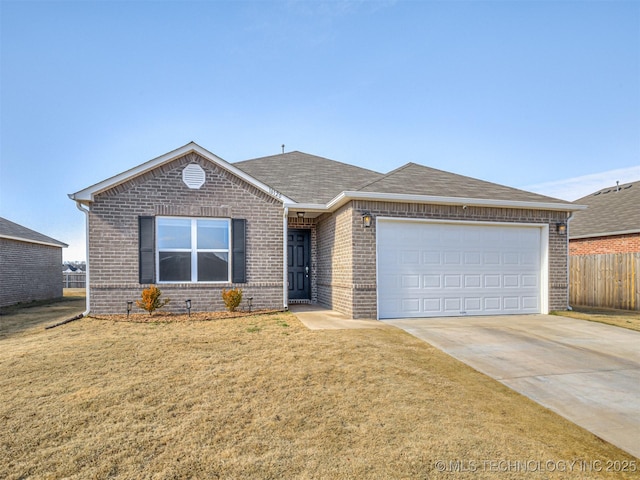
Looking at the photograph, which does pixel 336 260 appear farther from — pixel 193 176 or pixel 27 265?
pixel 27 265

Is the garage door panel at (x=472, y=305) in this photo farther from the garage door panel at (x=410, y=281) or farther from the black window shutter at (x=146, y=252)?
the black window shutter at (x=146, y=252)

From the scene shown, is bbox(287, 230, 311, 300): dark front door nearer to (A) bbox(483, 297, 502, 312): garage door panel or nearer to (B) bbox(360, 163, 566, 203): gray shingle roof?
(B) bbox(360, 163, 566, 203): gray shingle roof

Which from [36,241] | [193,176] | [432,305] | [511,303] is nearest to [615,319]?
[511,303]

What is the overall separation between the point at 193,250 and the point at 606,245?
14684mm

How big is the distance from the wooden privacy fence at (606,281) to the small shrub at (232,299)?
11808mm

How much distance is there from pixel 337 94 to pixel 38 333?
11556mm

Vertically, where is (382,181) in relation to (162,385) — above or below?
above

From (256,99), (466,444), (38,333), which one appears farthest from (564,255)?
(38,333)

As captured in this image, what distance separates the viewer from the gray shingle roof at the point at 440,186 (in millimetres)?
8992

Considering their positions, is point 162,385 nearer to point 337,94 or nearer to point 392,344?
point 392,344

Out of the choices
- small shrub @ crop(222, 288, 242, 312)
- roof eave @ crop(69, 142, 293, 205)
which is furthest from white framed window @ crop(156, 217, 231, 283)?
roof eave @ crop(69, 142, 293, 205)

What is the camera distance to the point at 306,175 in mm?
12398

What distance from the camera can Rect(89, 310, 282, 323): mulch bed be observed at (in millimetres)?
8297

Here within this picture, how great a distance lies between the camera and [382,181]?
9414 mm
